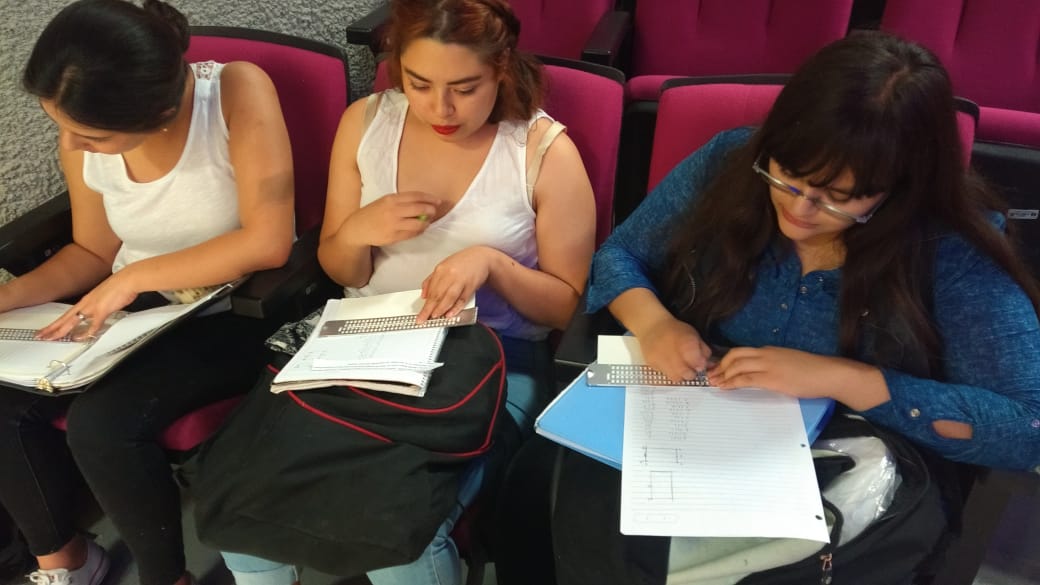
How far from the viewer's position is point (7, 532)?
57.7 inches

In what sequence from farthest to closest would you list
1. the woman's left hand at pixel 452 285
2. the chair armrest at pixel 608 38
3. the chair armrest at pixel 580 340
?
the chair armrest at pixel 608 38 → the woman's left hand at pixel 452 285 → the chair armrest at pixel 580 340

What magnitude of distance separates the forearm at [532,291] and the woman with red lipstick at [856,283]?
0.19m

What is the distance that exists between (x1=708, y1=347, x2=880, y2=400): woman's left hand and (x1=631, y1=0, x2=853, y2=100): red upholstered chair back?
46.4 inches

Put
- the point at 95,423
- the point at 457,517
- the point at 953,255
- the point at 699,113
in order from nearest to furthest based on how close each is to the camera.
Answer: the point at 953,255, the point at 457,517, the point at 95,423, the point at 699,113

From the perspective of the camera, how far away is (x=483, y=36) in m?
1.11

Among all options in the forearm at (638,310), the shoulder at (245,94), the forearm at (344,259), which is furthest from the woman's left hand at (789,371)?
the shoulder at (245,94)

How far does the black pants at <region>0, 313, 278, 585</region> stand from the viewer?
1.15m

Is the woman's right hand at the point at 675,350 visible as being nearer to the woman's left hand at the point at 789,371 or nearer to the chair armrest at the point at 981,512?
the woman's left hand at the point at 789,371

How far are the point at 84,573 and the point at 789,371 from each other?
128 centimetres

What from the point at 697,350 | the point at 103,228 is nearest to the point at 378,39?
the point at 103,228

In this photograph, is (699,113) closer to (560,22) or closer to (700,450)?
(700,450)

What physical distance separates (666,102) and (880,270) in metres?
0.50

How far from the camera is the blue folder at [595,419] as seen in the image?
2.95ft

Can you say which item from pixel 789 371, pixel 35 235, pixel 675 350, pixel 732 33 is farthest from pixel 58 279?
pixel 732 33
